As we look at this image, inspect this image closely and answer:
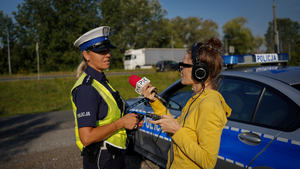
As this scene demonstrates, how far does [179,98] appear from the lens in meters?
3.51

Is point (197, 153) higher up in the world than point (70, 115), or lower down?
higher up

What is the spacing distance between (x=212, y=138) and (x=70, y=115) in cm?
806

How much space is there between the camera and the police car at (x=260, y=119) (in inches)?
76.0

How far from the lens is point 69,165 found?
3.88 metres

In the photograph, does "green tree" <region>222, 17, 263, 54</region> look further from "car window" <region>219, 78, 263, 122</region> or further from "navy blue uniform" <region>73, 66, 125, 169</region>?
"navy blue uniform" <region>73, 66, 125, 169</region>

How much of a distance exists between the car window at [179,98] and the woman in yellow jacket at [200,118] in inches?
61.2

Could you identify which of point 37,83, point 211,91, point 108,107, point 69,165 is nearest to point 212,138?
point 211,91

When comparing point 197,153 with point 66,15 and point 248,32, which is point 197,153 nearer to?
point 66,15

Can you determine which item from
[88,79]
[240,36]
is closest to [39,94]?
[88,79]

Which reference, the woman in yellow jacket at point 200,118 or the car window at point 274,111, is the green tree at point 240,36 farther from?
the woman in yellow jacket at point 200,118

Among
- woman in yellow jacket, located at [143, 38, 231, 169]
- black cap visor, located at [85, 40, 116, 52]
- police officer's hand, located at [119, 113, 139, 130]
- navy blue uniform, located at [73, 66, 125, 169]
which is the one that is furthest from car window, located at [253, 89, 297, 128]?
black cap visor, located at [85, 40, 116, 52]

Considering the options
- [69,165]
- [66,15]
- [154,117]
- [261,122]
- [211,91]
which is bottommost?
[69,165]

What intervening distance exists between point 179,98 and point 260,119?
4.63 feet

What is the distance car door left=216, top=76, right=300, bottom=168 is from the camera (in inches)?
75.2
